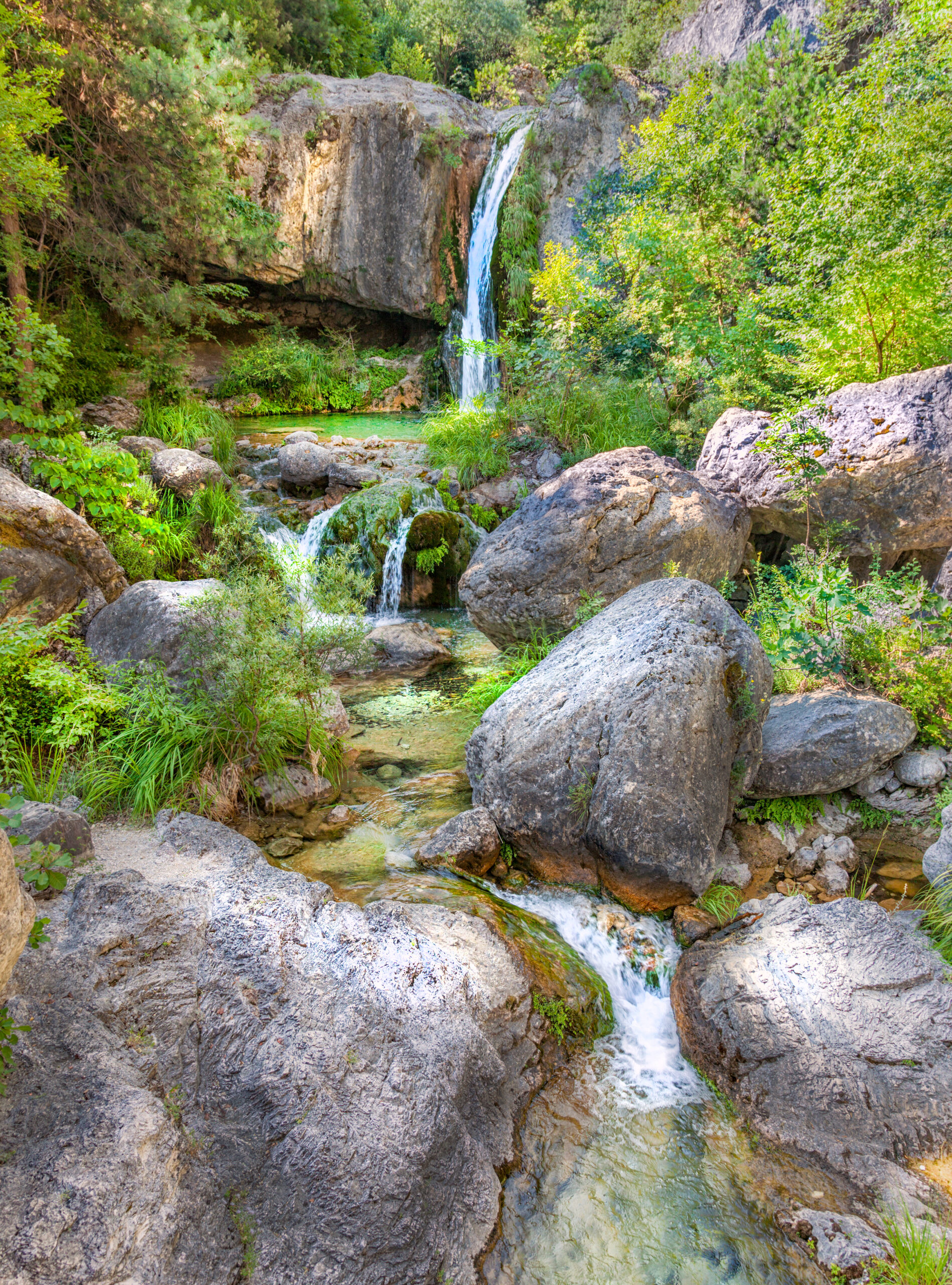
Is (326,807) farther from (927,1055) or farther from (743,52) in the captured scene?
(743,52)

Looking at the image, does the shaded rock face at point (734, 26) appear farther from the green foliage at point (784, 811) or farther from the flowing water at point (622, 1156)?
the flowing water at point (622, 1156)

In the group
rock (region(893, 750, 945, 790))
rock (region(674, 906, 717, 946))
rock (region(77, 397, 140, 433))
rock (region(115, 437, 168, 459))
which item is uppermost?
rock (region(77, 397, 140, 433))

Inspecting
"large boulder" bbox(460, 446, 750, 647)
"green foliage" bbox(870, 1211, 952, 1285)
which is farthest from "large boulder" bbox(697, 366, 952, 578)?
"green foliage" bbox(870, 1211, 952, 1285)

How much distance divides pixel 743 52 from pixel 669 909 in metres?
18.4

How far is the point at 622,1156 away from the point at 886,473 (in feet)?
17.8

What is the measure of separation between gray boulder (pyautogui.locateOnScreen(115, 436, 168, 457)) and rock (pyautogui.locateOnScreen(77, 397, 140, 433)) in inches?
36.3

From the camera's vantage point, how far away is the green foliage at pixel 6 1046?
6.41 feet

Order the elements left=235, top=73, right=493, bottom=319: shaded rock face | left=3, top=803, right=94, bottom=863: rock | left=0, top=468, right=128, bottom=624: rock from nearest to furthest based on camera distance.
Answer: left=3, top=803, right=94, bottom=863: rock
left=0, top=468, right=128, bottom=624: rock
left=235, top=73, right=493, bottom=319: shaded rock face

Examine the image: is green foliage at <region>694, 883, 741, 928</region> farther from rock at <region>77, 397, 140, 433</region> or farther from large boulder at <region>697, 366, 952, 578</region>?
rock at <region>77, 397, 140, 433</region>

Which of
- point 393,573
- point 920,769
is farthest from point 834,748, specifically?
point 393,573

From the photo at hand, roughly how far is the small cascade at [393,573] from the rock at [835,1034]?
6.04 meters

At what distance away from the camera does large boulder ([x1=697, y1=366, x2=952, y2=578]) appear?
5.43 m

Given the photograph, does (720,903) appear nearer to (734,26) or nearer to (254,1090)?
(254,1090)

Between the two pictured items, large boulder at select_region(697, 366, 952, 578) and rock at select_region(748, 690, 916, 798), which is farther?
large boulder at select_region(697, 366, 952, 578)
